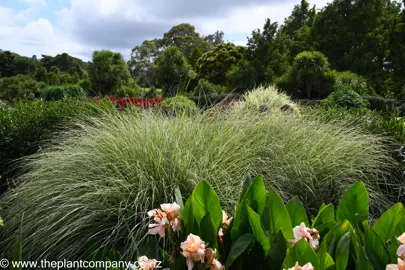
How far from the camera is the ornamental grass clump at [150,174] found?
6.59 ft

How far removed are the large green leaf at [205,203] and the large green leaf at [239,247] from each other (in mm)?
118

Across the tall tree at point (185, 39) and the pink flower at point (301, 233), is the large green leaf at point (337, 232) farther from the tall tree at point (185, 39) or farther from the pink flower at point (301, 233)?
the tall tree at point (185, 39)

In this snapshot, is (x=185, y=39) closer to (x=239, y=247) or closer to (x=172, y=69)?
(x=172, y=69)

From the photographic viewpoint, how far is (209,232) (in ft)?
4.11

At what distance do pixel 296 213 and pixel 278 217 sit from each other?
0.14 meters

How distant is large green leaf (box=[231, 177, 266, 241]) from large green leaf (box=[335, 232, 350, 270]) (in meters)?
0.33

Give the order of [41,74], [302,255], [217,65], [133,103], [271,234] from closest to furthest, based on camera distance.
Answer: [302,255] → [271,234] → [133,103] → [217,65] → [41,74]

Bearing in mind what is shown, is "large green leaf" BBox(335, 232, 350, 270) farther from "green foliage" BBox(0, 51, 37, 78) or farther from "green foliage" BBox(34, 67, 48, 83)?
"green foliage" BBox(0, 51, 37, 78)

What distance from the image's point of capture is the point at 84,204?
203 cm

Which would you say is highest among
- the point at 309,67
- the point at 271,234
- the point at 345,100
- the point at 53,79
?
the point at 309,67

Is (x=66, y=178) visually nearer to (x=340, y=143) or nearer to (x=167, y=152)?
(x=167, y=152)

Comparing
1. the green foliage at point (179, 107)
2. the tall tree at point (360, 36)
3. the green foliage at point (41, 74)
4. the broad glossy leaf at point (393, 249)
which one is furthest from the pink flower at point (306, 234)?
the green foliage at point (41, 74)

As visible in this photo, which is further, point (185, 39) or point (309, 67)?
point (185, 39)

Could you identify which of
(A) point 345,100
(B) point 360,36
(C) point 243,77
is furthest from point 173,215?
(B) point 360,36
